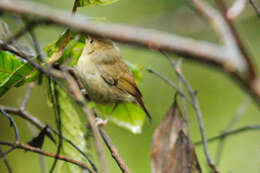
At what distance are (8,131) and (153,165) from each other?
3.46m

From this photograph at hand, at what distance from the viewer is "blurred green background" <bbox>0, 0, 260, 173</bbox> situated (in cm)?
449

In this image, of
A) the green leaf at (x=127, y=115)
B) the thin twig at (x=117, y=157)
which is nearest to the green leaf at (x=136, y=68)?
the green leaf at (x=127, y=115)

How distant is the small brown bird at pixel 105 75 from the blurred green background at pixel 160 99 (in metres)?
0.69

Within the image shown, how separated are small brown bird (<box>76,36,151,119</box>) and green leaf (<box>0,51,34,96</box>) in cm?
104

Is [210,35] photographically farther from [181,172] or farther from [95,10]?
[181,172]

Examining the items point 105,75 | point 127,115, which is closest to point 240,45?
point 127,115

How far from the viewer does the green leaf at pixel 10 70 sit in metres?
2.11

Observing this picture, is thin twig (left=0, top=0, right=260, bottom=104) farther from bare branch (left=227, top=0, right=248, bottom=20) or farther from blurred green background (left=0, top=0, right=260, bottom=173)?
blurred green background (left=0, top=0, right=260, bottom=173)

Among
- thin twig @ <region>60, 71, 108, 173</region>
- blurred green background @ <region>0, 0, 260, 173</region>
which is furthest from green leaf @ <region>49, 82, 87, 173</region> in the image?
blurred green background @ <region>0, 0, 260, 173</region>

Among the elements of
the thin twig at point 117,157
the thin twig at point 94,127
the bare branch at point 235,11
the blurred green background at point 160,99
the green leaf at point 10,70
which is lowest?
the blurred green background at point 160,99

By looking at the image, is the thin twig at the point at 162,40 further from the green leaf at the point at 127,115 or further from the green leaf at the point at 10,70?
the green leaf at the point at 127,115

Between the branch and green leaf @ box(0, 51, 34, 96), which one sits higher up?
the branch

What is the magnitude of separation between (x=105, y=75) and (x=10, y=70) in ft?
4.69

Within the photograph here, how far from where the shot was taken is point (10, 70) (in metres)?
2.42
